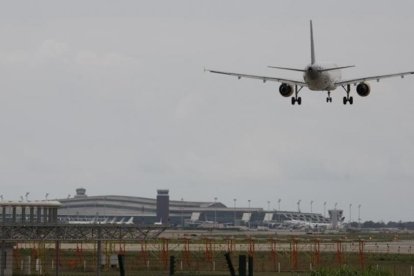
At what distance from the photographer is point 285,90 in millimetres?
105438

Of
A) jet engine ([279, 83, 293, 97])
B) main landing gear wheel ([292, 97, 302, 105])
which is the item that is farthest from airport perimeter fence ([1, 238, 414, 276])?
jet engine ([279, 83, 293, 97])

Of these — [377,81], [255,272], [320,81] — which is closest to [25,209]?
[255,272]

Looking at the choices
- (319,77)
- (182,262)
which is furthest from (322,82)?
(182,262)

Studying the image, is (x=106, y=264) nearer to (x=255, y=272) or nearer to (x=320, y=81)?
(x=255, y=272)

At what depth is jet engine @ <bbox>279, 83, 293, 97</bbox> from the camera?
105 metres

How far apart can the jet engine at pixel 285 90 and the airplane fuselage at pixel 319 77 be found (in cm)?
184

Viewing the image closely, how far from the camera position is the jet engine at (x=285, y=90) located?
10544 cm

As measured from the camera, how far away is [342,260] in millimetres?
122625

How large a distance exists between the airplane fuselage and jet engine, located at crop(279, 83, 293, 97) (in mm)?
1842

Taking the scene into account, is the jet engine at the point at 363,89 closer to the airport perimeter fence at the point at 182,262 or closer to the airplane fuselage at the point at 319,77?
the airplane fuselage at the point at 319,77

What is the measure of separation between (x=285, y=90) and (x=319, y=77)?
375 centimetres

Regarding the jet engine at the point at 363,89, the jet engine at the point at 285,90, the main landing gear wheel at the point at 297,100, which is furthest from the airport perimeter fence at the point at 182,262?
the jet engine at the point at 363,89

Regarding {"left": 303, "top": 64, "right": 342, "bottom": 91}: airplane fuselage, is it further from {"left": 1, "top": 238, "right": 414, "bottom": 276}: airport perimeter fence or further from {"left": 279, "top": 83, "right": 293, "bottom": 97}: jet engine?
{"left": 1, "top": 238, "right": 414, "bottom": 276}: airport perimeter fence

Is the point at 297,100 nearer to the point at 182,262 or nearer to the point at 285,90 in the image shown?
the point at 285,90
